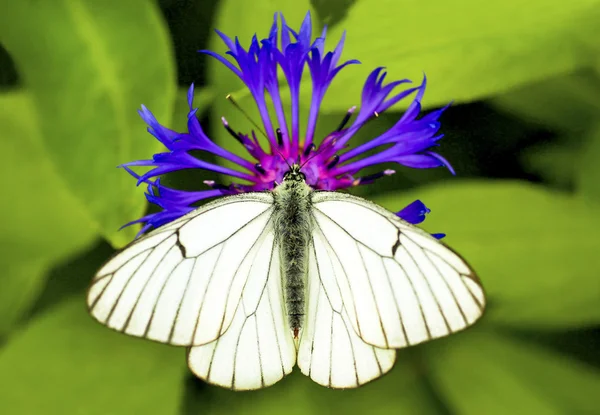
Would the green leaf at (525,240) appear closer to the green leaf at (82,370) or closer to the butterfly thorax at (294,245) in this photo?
the butterfly thorax at (294,245)

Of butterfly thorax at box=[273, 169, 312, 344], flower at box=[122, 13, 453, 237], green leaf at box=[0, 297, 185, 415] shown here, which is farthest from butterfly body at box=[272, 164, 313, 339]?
green leaf at box=[0, 297, 185, 415]

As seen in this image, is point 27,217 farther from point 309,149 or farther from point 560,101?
point 560,101

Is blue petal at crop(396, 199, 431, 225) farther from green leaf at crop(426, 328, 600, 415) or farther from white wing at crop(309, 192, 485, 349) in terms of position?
green leaf at crop(426, 328, 600, 415)

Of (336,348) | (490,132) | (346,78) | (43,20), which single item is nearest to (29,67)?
(43,20)

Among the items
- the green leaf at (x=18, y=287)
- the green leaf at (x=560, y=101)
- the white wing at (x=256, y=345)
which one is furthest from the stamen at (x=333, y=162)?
the green leaf at (x=18, y=287)

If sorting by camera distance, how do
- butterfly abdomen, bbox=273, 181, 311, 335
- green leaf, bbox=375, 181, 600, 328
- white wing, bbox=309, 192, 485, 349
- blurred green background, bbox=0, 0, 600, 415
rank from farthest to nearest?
green leaf, bbox=375, 181, 600, 328 < blurred green background, bbox=0, 0, 600, 415 < butterfly abdomen, bbox=273, 181, 311, 335 < white wing, bbox=309, 192, 485, 349

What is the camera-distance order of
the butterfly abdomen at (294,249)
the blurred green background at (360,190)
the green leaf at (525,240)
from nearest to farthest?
the butterfly abdomen at (294,249)
the blurred green background at (360,190)
the green leaf at (525,240)

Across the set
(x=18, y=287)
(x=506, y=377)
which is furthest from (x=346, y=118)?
(x=18, y=287)
